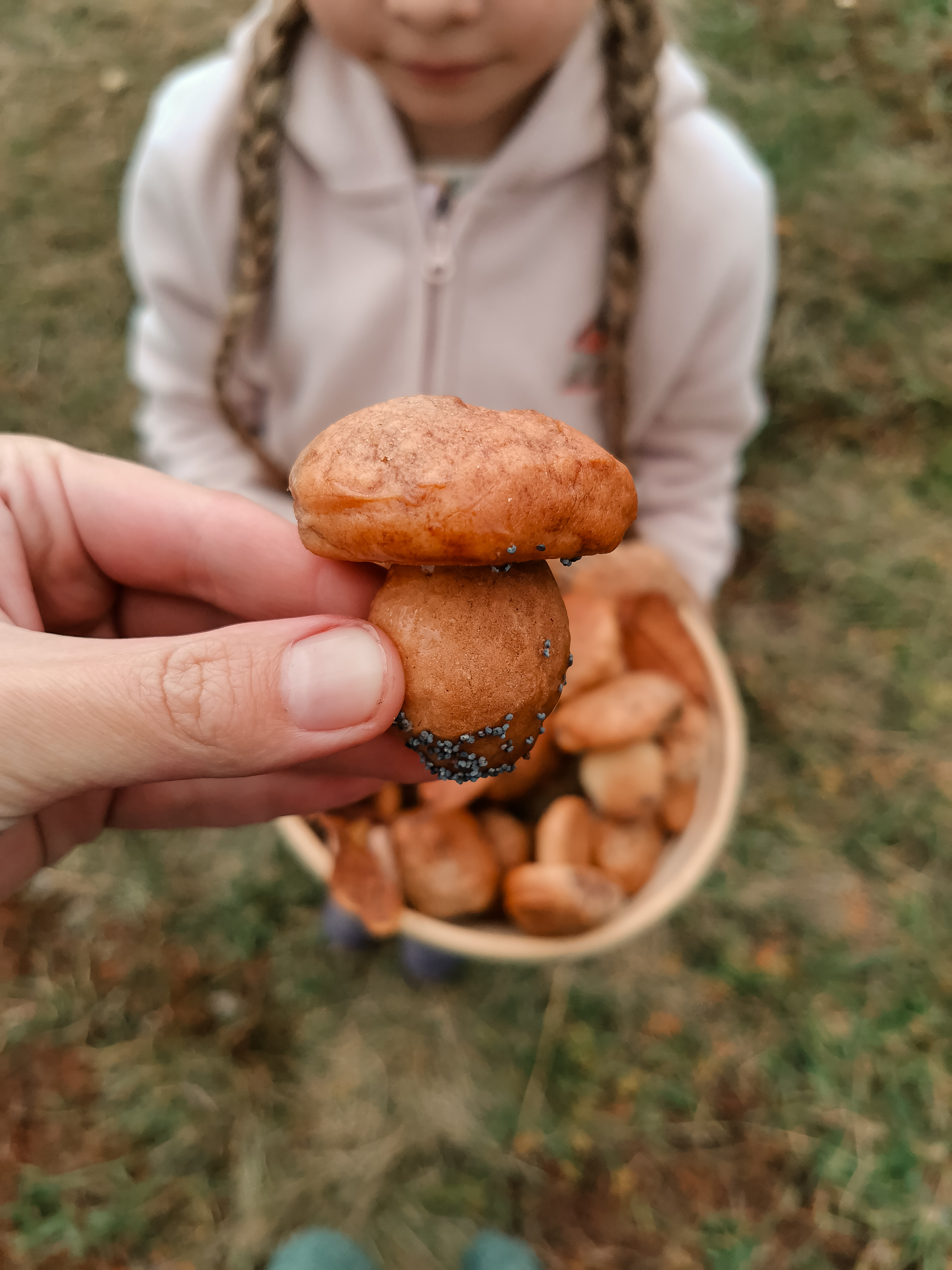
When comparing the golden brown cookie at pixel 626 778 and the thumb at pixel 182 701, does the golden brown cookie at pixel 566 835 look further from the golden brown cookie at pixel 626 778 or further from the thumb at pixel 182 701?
the thumb at pixel 182 701

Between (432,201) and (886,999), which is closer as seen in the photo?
(432,201)

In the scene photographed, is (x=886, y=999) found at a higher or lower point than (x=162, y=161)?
lower

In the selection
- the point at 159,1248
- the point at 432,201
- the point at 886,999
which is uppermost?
the point at 432,201

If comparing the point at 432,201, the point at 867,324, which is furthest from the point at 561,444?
the point at 867,324

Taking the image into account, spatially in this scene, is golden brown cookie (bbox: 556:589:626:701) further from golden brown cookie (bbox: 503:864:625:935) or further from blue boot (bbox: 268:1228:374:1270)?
blue boot (bbox: 268:1228:374:1270)

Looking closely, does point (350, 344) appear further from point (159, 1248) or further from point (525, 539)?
point (159, 1248)

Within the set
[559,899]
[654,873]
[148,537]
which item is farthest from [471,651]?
[654,873]

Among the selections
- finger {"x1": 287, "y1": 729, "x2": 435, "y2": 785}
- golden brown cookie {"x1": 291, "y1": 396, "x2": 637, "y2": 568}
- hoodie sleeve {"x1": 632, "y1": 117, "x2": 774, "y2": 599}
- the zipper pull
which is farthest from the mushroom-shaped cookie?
hoodie sleeve {"x1": 632, "y1": 117, "x2": 774, "y2": 599}

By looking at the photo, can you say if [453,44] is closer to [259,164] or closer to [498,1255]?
[259,164]
